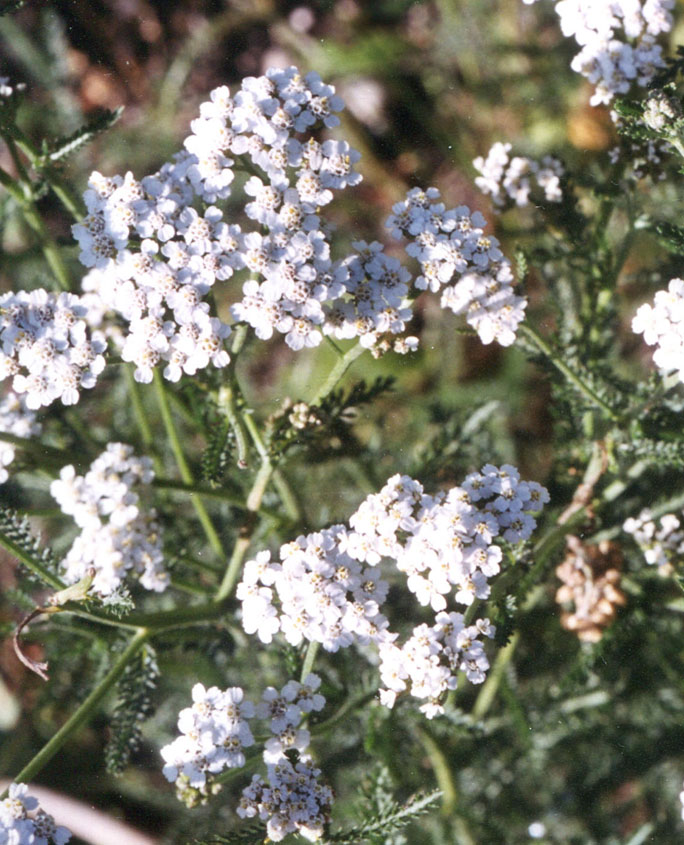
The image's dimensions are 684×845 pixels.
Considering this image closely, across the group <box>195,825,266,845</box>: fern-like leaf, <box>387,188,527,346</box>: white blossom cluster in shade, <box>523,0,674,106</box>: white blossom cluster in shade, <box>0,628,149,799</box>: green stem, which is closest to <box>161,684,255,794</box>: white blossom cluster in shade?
<box>195,825,266,845</box>: fern-like leaf

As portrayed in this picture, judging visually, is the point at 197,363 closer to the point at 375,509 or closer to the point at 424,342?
the point at 375,509

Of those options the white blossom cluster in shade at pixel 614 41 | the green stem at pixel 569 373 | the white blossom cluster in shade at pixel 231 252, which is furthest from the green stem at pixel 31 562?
the white blossom cluster in shade at pixel 614 41

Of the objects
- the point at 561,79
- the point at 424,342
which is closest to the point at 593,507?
the point at 424,342

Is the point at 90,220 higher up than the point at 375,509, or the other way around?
the point at 90,220

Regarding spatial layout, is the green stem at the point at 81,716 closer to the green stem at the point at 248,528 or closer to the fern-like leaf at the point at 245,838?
the green stem at the point at 248,528

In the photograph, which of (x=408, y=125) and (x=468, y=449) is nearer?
(x=468, y=449)

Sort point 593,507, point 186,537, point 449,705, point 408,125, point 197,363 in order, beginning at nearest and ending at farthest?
point 197,363 → point 449,705 → point 593,507 → point 186,537 → point 408,125
